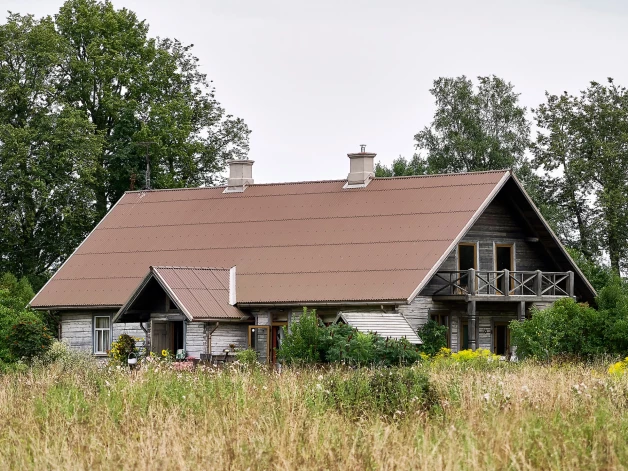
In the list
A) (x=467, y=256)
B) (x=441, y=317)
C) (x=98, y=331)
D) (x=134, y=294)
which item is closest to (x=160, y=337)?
(x=134, y=294)

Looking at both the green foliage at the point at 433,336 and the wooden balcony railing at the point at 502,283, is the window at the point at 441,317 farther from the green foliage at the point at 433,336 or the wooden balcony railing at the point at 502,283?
the green foliage at the point at 433,336

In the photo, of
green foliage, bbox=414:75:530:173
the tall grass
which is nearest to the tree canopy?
green foliage, bbox=414:75:530:173

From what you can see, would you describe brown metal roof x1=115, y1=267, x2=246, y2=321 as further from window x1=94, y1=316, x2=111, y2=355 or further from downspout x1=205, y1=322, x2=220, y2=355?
window x1=94, y1=316, x2=111, y2=355

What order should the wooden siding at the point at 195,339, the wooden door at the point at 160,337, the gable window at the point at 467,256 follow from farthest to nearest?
the gable window at the point at 467,256
the wooden door at the point at 160,337
the wooden siding at the point at 195,339

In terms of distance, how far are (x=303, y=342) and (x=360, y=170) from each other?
10.9 metres

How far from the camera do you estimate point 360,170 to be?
40.4 meters

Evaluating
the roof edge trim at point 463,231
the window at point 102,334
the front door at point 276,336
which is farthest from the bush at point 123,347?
the roof edge trim at point 463,231

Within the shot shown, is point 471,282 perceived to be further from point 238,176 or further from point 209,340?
point 238,176

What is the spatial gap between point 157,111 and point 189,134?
9.61ft

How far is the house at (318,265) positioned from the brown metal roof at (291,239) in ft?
0.16

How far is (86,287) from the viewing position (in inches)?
1572

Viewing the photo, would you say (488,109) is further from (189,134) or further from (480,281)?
(480,281)

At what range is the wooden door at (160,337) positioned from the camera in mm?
36031

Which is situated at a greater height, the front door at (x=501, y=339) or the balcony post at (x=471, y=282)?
the balcony post at (x=471, y=282)
